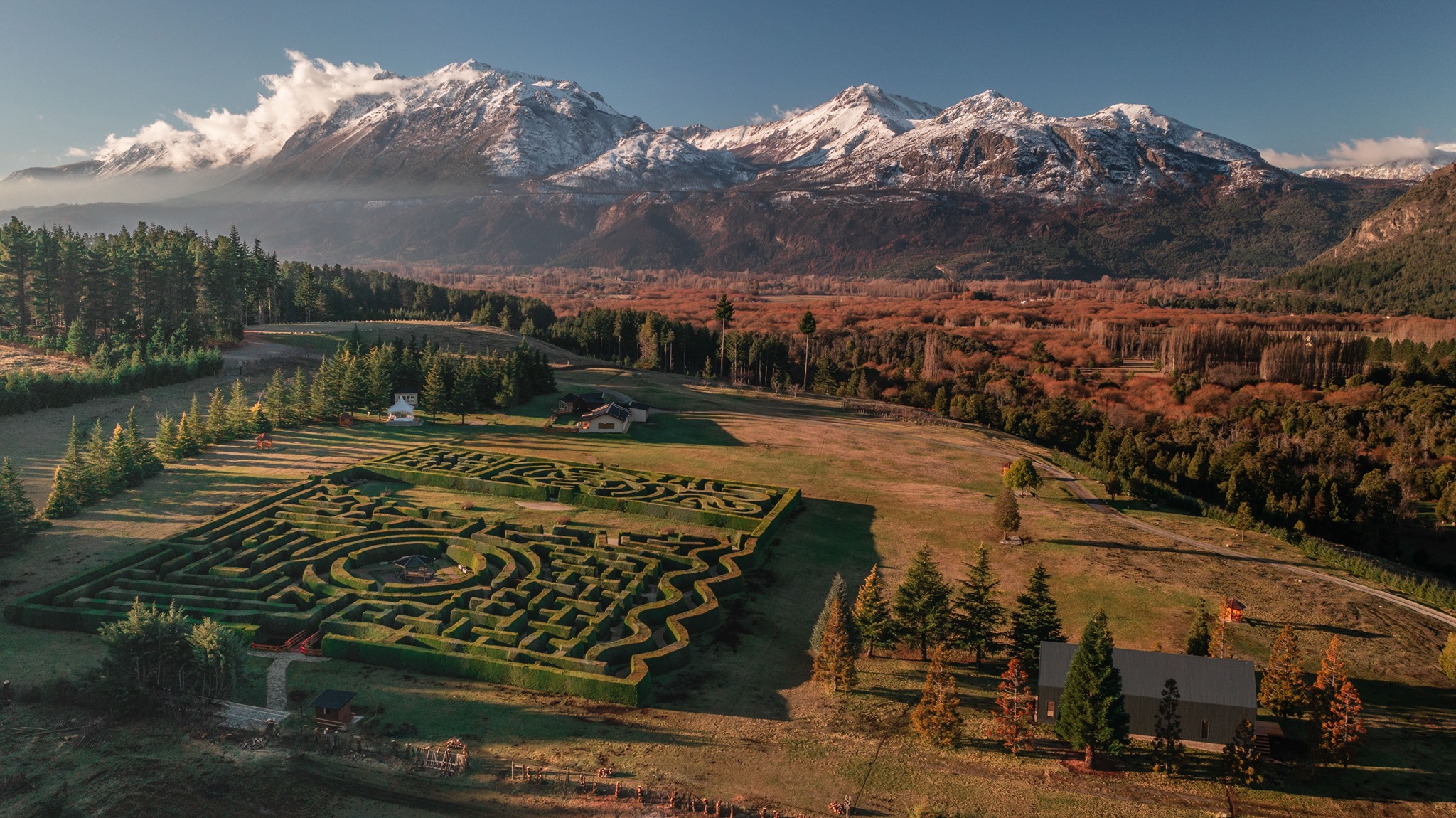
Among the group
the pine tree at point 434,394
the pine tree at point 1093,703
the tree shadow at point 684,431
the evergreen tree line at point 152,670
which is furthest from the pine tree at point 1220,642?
the pine tree at point 434,394

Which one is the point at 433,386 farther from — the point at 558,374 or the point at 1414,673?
the point at 1414,673

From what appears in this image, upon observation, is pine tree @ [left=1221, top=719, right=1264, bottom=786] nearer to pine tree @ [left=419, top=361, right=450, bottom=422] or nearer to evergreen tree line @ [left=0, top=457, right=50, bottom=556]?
evergreen tree line @ [left=0, top=457, right=50, bottom=556]

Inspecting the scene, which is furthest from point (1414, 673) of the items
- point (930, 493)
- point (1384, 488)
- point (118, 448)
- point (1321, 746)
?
point (118, 448)

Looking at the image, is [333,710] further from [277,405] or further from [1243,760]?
[277,405]

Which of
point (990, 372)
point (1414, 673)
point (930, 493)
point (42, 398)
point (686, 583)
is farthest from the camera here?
point (990, 372)

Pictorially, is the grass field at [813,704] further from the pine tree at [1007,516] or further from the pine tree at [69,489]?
the pine tree at [69,489]

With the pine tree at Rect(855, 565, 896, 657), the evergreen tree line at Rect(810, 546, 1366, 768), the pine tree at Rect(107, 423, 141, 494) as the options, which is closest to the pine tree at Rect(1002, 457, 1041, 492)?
the evergreen tree line at Rect(810, 546, 1366, 768)
